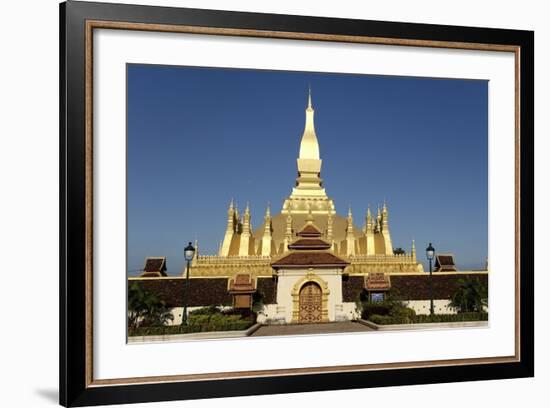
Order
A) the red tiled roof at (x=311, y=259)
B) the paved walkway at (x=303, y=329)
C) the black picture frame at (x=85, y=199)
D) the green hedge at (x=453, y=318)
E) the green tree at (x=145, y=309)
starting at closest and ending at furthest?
the black picture frame at (x=85, y=199)
the green tree at (x=145, y=309)
the paved walkway at (x=303, y=329)
the red tiled roof at (x=311, y=259)
the green hedge at (x=453, y=318)

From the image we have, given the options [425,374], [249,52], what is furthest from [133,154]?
[425,374]

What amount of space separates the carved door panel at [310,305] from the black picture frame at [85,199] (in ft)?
0.97

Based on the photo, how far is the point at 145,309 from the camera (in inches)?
158

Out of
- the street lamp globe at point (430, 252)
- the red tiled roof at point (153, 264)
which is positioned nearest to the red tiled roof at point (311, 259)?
the street lamp globe at point (430, 252)

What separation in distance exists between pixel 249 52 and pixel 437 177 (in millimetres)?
1276

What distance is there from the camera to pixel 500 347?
14.7ft

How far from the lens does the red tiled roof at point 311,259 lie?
14.2ft

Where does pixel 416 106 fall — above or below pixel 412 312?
above

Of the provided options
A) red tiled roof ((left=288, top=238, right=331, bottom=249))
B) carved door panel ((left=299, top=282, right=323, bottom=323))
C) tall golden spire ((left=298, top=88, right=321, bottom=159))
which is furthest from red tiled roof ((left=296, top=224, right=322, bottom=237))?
tall golden spire ((left=298, top=88, right=321, bottom=159))

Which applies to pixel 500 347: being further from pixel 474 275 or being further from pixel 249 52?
pixel 249 52

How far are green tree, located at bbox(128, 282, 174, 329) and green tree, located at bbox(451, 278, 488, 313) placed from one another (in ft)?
5.19

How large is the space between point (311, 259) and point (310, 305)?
264 mm

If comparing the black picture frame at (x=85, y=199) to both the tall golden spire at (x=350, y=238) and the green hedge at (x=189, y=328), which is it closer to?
the green hedge at (x=189, y=328)

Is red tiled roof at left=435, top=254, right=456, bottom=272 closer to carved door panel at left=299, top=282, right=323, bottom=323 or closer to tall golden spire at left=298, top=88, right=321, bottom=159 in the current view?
carved door panel at left=299, top=282, right=323, bottom=323
